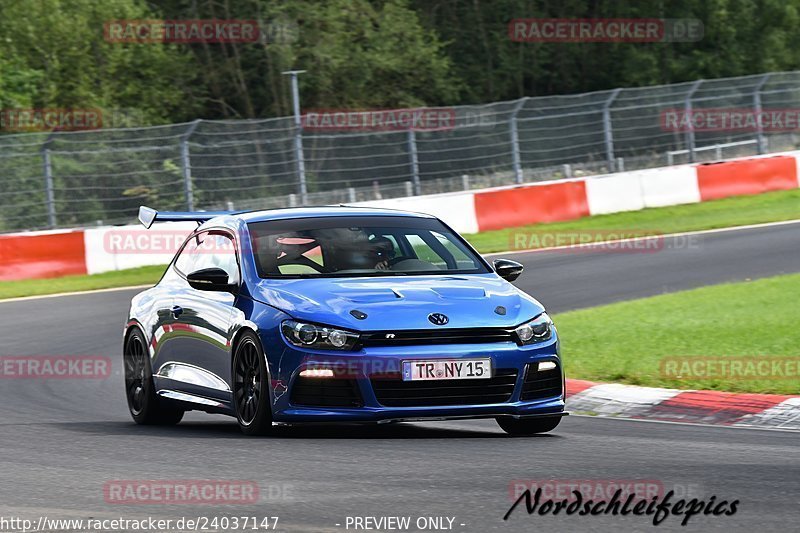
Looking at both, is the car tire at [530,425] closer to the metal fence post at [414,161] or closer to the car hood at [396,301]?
the car hood at [396,301]

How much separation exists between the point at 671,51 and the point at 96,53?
49.2 ft

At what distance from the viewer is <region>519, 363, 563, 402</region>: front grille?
28.4ft

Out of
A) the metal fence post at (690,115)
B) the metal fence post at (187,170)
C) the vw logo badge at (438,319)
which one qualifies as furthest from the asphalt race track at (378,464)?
the metal fence post at (690,115)

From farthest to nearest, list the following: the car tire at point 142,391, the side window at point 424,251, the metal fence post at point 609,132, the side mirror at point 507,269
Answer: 1. the metal fence post at point 609,132
2. the car tire at point 142,391
3. the side mirror at point 507,269
4. the side window at point 424,251

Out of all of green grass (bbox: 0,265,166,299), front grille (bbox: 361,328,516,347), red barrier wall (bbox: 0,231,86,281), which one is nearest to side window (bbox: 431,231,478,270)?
front grille (bbox: 361,328,516,347)

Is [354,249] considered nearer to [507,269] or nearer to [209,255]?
[507,269]

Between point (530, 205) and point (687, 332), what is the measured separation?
12.9 m

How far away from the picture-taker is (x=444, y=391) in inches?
331

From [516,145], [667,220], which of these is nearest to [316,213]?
[667,220]

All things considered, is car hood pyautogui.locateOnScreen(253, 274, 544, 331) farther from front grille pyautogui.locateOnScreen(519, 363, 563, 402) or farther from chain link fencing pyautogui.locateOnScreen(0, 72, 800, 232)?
chain link fencing pyautogui.locateOnScreen(0, 72, 800, 232)

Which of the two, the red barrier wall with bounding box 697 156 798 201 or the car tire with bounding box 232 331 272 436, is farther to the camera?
the red barrier wall with bounding box 697 156 798 201

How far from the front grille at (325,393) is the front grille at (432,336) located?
253 millimetres

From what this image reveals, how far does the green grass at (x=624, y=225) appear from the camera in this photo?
71.4ft

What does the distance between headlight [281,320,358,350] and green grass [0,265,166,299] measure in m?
12.8
